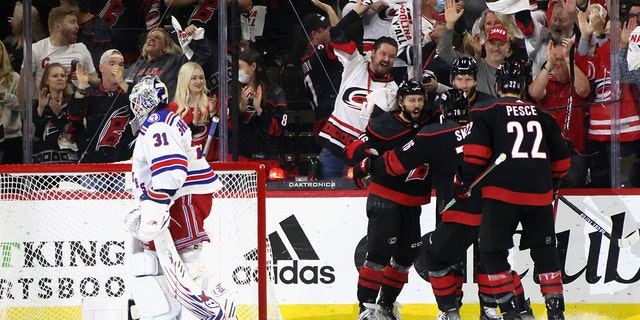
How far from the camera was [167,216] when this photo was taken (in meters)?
4.83

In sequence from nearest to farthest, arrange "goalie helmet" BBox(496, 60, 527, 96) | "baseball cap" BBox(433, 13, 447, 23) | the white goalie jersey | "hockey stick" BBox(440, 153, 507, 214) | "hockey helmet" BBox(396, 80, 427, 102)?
1. the white goalie jersey
2. "hockey stick" BBox(440, 153, 507, 214)
3. "goalie helmet" BBox(496, 60, 527, 96)
4. "hockey helmet" BBox(396, 80, 427, 102)
5. "baseball cap" BBox(433, 13, 447, 23)

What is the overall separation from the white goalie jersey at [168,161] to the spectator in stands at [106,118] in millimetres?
1521

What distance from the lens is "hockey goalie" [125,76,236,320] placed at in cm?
481

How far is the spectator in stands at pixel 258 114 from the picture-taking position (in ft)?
21.2

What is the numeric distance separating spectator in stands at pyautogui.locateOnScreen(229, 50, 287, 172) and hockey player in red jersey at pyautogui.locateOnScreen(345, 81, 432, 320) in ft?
1.71

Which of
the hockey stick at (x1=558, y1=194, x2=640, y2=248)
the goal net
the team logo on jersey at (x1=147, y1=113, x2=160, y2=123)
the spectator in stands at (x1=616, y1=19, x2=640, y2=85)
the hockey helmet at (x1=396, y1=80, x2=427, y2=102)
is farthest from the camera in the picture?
the spectator in stands at (x1=616, y1=19, x2=640, y2=85)

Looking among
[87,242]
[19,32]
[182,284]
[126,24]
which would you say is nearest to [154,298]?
[182,284]

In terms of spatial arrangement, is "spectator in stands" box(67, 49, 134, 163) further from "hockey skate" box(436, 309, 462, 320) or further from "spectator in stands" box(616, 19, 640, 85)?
"spectator in stands" box(616, 19, 640, 85)

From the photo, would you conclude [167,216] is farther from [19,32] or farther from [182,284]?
[19,32]

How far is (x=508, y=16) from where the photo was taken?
6.50 meters

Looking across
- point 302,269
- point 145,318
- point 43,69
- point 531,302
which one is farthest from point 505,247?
point 43,69

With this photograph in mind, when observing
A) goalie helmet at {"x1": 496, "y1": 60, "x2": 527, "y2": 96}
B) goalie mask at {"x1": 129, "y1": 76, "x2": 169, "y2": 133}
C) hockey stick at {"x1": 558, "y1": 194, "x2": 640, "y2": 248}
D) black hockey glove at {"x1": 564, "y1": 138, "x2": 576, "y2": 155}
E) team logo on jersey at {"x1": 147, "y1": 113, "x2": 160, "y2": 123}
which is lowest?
hockey stick at {"x1": 558, "y1": 194, "x2": 640, "y2": 248}

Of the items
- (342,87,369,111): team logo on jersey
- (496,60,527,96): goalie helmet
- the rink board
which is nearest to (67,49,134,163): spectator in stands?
the rink board

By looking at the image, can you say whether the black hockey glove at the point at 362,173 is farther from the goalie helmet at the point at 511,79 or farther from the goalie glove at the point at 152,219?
the goalie glove at the point at 152,219
